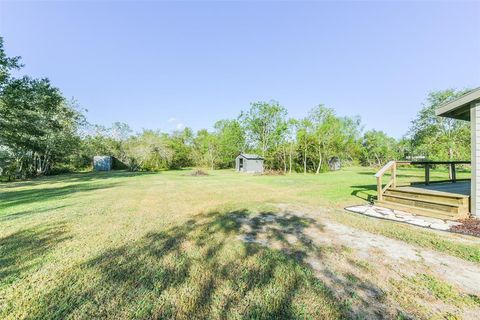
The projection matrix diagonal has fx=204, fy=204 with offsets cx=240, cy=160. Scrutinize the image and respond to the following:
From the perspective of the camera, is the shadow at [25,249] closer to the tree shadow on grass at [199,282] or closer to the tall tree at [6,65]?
the tree shadow on grass at [199,282]

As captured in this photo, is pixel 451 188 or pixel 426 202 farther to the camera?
pixel 451 188

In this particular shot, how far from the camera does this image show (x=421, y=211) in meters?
Result: 5.25

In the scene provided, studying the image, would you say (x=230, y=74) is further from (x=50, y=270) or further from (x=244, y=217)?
(x=50, y=270)

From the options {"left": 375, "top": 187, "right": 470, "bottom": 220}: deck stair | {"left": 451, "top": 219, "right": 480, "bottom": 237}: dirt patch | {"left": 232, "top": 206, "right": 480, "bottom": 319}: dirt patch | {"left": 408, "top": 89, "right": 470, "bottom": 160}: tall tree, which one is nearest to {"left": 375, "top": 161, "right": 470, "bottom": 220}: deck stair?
{"left": 375, "top": 187, "right": 470, "bottom": 220}: deck stair

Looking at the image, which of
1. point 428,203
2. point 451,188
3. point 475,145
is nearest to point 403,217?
point 428,203

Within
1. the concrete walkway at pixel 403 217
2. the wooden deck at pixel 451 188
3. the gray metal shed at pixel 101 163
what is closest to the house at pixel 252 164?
the wooden deck at pixel 451 188

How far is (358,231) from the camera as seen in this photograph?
3.99 meters

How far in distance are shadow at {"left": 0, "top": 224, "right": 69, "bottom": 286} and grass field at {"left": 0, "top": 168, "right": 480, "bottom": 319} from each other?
2cm

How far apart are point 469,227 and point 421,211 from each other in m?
1.24

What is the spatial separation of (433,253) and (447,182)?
825 centimetres

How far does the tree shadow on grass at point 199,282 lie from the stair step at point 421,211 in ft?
12.1

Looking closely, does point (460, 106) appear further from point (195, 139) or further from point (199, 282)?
point (195, 139)

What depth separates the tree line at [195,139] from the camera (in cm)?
1508

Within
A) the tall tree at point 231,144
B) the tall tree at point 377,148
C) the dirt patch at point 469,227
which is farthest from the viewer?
the tall tree at point 377,148
